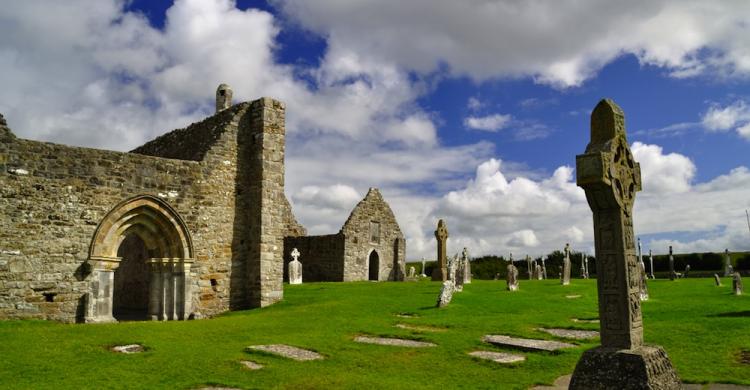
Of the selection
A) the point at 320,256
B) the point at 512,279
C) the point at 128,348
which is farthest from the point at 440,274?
the point at 128,348

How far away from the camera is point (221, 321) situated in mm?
14523

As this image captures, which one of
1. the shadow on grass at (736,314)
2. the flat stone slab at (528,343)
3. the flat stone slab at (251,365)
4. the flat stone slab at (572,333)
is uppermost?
Answer: the shadow on grass at (736,314)

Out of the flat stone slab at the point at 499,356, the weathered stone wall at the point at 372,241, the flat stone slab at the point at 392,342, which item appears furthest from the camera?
the weathered stone wall at the point at 372,241

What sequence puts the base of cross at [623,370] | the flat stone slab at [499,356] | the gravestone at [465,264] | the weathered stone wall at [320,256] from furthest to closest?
the weathered stone wall at [320,256], the gravestone at [465,264], the flat stone slab at [499,356], the base of cross at [623,370]

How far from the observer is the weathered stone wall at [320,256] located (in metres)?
29.8

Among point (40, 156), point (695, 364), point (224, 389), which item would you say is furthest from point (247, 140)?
point (695, 364)

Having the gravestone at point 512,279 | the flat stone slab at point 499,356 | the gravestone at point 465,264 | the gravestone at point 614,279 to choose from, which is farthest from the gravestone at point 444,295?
the gravestone at point 465,264

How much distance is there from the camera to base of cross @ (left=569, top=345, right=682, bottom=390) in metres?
5.95

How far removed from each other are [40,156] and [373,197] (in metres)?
20.2

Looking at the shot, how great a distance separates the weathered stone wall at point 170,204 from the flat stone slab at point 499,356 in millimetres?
8979

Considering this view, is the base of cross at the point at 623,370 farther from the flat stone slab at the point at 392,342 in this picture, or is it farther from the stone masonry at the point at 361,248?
the stone masonry at the point at 361,248

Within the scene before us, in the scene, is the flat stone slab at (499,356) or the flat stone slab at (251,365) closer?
the flat stone slab at (251,365)

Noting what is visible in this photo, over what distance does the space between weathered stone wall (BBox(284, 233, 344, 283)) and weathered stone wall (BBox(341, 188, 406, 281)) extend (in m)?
0.40

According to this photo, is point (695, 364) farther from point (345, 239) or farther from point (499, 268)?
point (499, 268)
